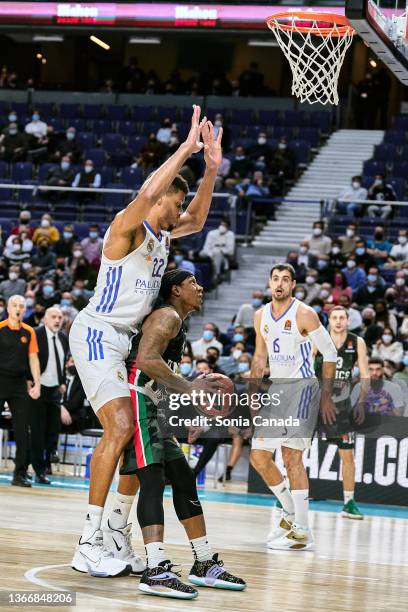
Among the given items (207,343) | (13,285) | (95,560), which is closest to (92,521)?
(95,560)

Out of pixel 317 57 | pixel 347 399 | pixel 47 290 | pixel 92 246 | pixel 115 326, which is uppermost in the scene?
pixel 317 57

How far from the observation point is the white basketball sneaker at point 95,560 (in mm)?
6297

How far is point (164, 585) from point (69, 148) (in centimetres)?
2032

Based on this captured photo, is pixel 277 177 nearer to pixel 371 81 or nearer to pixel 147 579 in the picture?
pixel 371 81

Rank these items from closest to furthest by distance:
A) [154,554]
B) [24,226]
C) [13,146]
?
[154,554]
[24,226]
[13,146]

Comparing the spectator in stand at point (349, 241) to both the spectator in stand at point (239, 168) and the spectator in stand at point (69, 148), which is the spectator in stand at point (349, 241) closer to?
the spectator in stand at point (239, 168)

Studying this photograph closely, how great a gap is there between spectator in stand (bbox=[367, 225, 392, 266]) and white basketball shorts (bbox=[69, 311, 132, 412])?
13.2m

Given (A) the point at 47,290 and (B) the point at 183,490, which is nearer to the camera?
(B) the point at 183,490

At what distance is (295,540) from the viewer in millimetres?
8367

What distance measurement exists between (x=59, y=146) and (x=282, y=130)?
5.10 m

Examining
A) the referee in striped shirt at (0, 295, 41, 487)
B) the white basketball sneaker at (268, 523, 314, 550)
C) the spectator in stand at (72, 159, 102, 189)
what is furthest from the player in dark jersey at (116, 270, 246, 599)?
the spectator in stand at (72, 159, 102, 189)

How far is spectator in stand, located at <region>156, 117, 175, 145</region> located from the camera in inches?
1015

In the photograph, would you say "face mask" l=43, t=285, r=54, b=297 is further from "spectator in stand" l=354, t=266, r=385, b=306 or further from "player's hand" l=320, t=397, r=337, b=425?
"player's hand" l=320, t=397, r=337, b=425

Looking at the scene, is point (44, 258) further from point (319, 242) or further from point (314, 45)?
point (314, 45)
